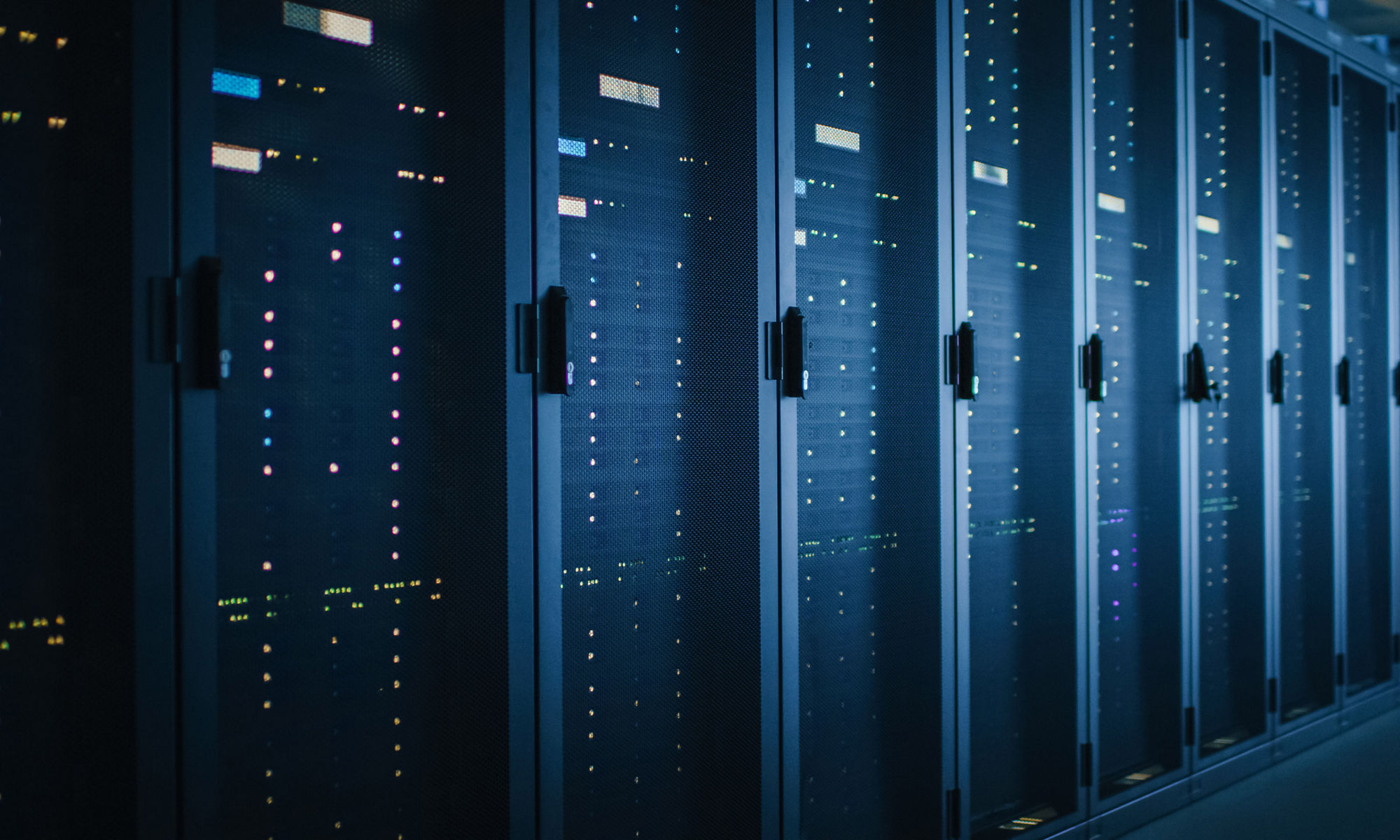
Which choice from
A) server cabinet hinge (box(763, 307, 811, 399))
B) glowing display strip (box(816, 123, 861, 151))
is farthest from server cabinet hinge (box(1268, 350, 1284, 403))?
server cabinet hinge (box(763, 307, 811, 399))

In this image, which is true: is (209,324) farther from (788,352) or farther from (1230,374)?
(1230,374)

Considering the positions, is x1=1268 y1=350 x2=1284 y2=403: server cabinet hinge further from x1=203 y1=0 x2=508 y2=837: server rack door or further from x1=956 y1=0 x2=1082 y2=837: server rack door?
x1=203 y1=0 x2=508 y2=837: server rack door

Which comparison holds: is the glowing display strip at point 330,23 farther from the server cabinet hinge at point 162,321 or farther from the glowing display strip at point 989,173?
the glowing display strip at point 989,173

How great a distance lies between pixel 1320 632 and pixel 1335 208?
5.31 ft

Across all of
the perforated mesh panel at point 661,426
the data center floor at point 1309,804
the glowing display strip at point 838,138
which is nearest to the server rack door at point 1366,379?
the data center floor at point 1309,804

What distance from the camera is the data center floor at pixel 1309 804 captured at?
2340 mm

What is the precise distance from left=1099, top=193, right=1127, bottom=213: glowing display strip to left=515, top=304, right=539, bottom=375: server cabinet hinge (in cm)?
182

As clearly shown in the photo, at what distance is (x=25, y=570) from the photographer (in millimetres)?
1037

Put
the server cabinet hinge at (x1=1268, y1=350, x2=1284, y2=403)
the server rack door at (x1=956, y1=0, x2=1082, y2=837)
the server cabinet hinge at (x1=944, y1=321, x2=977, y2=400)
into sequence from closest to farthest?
the server cabinet hinge at (x1=944, y1=321, x2=977, y2=400), the server rack door at (x1=956, y1=0, x2=1082, y2=837), the server cabinet hinge at (x1=1268, y1=350, x2=1284, y2=403)

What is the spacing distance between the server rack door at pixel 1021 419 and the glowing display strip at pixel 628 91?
880 millimetres

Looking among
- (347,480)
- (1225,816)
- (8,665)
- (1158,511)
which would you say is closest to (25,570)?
(8,665)

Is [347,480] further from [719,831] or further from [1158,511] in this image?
[1158,511]

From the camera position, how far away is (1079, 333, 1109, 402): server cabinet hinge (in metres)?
2.29

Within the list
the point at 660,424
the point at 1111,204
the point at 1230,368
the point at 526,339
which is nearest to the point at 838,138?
the point at 660,424
